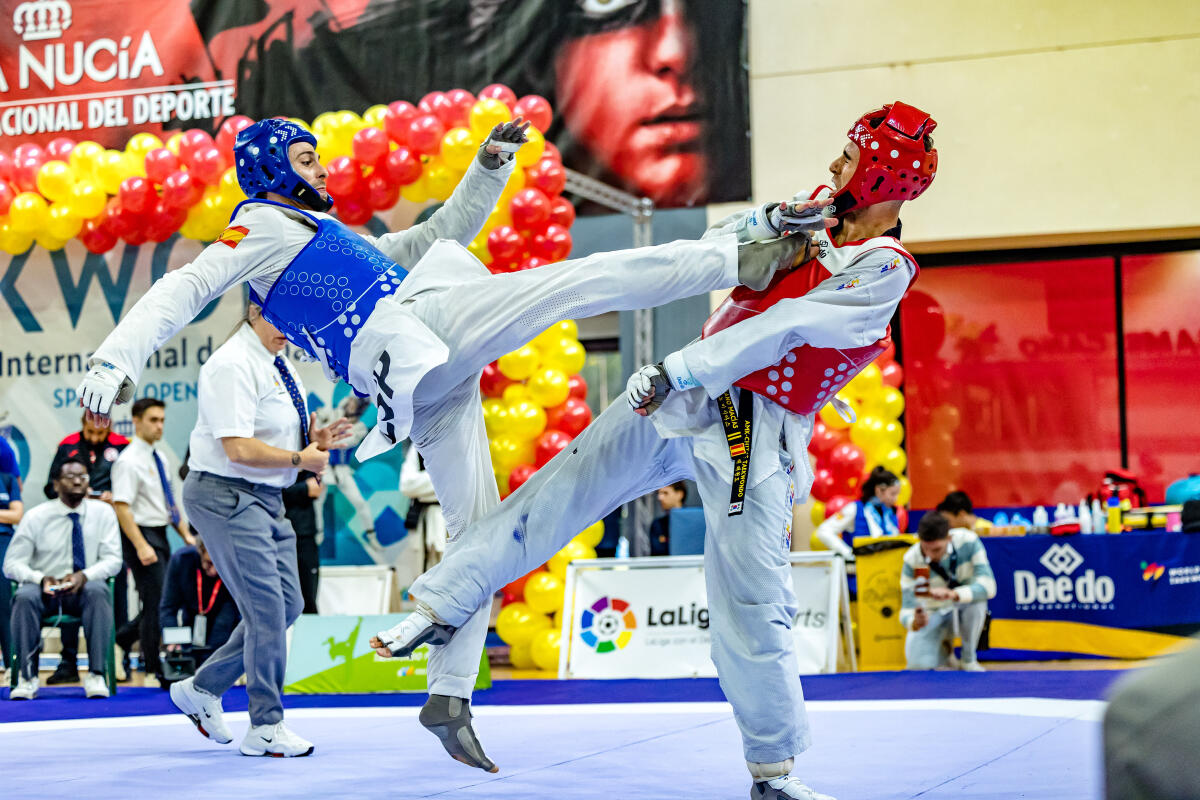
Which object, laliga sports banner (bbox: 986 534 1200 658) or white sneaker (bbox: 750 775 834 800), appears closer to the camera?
white sneaker (bbox: 750 775 834 800)

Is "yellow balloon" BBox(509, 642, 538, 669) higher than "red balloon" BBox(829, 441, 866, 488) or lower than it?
lower

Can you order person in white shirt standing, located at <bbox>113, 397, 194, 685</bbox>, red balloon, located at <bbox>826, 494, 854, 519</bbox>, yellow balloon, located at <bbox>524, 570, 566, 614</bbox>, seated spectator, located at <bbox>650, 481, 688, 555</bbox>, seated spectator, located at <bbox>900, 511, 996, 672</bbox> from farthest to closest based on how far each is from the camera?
red balloon, located at <bbox>826, 494, 854, 519</bbox> → seated spectator, located at <bbox>650, 481, 688, 555</bbox> → yellow balloon, located at <bbox>524, 570, 566, 614</bbox> → person in white shirt standing, located at <bbox>113, 397, 194, 685</bbox> → seated spectator, located at <bbox>900, 511, 996, 672</bbox>

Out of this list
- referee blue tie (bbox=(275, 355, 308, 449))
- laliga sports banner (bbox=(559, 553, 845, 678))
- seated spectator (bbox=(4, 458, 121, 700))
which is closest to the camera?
referee blue tie (bbox=(275, 355, 308, 449))

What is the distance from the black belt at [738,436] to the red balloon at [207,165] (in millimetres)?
6404

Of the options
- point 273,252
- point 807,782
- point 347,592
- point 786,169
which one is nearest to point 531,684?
point 347,592

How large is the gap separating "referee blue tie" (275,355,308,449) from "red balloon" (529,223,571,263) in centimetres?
379

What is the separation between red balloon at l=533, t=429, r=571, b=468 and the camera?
323 inches

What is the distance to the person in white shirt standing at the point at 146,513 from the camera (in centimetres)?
783

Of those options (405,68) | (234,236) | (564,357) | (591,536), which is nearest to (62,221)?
(405,68)

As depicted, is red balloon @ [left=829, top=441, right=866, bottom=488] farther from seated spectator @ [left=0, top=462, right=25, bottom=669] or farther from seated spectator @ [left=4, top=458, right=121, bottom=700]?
seated spectator @ [left=0, top=462, right=25, bottom=669]

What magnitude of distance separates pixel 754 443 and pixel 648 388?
0.32 meters

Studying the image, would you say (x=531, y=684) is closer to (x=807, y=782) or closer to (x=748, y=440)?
(x=807, y=782)

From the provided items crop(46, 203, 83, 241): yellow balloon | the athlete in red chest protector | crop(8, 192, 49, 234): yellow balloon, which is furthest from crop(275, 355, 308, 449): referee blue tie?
crop(8, 192, 49, 234): yellow balloon

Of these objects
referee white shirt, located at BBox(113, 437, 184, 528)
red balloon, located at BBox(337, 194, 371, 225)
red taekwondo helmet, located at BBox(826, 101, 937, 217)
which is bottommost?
referee white shirt, located at BBox(113, 437, 184, 528)
